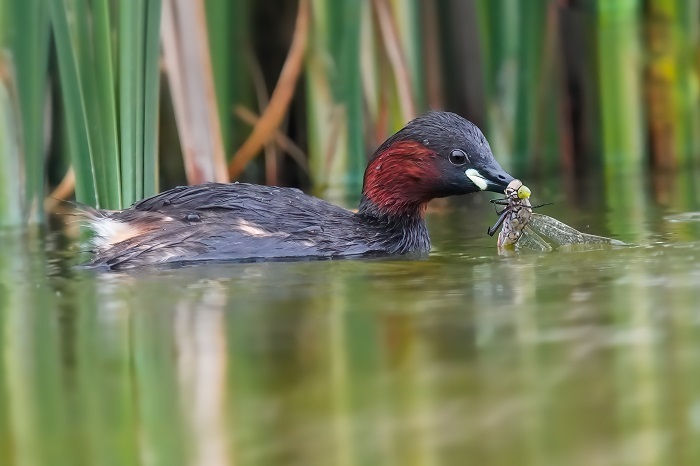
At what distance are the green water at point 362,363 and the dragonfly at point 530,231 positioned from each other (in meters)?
0.27

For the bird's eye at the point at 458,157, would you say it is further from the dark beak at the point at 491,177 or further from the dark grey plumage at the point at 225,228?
the dark grey plumage at the point at 225,228

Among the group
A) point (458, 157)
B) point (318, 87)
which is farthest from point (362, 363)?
point (318, 87)

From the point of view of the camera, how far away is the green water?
9.07ft

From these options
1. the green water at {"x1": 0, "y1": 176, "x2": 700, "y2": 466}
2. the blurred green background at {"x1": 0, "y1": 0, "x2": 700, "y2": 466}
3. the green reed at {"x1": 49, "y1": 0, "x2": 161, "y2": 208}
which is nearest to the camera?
the green water at {"x1": 0, "y1": 176, "x2": 700, "y2": 466}

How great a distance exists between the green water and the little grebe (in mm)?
259

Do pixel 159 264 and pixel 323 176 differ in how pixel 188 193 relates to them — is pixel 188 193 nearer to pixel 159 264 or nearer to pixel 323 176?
pixel 159 264

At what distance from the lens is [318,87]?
8625mm

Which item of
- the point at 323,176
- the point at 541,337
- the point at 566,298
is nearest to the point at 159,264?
the point at 566,298

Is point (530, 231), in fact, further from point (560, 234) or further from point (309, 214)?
point (309, 214)

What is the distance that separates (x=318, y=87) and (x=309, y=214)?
8.85ft

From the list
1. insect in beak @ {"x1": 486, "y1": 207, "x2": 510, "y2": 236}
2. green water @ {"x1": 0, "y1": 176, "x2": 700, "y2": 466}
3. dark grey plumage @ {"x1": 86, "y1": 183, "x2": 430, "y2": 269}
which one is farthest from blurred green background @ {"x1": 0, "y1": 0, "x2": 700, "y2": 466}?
dark grey plumage @ {"x1": 86, "y1": 183, "x2": 430, "y2": 269}

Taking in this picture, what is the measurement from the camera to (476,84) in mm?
9680

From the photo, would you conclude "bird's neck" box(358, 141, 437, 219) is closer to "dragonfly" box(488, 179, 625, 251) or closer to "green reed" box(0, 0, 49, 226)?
"dragonfly" box(488, 179, 625, 251)

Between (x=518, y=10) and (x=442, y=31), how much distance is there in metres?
0.85
